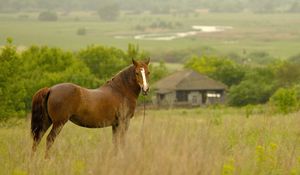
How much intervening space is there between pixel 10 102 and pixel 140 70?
20.5 metres

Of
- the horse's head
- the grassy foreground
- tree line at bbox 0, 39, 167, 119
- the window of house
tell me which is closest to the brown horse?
the horse's head

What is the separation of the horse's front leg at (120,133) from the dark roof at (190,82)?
68.7 m

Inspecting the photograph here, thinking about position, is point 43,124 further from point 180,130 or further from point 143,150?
point 143,150

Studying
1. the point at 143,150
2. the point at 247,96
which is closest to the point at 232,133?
the point at 143,150

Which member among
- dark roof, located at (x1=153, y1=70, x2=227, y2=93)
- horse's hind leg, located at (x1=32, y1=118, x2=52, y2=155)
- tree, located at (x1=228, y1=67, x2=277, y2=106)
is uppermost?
horse's hind leg, located at (x1=32, y1=118, x2=52, y2=155)

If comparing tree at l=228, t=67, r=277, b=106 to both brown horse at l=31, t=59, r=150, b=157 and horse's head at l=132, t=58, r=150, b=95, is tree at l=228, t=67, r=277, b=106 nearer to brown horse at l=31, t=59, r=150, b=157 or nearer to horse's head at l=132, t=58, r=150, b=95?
brown horse at l=31, t=59, r=150, b=157

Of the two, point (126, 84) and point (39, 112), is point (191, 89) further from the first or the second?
point (39, 112)

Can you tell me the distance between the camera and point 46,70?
67.5 m

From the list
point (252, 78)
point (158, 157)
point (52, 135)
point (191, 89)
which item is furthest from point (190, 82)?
point (158, 157)

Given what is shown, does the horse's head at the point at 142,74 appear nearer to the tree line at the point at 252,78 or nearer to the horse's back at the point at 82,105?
the horse's back at the point at 82,105

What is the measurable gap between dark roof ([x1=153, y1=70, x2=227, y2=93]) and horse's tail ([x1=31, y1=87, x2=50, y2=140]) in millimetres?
68700

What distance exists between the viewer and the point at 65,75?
62500mm

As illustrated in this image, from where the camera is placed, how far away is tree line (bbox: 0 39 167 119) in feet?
A: 101

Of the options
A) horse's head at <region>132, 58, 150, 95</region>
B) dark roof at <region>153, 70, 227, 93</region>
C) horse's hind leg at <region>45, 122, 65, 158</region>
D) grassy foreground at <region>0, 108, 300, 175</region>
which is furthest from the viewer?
dark roof at <region>153, 70, 227, 93</region>
